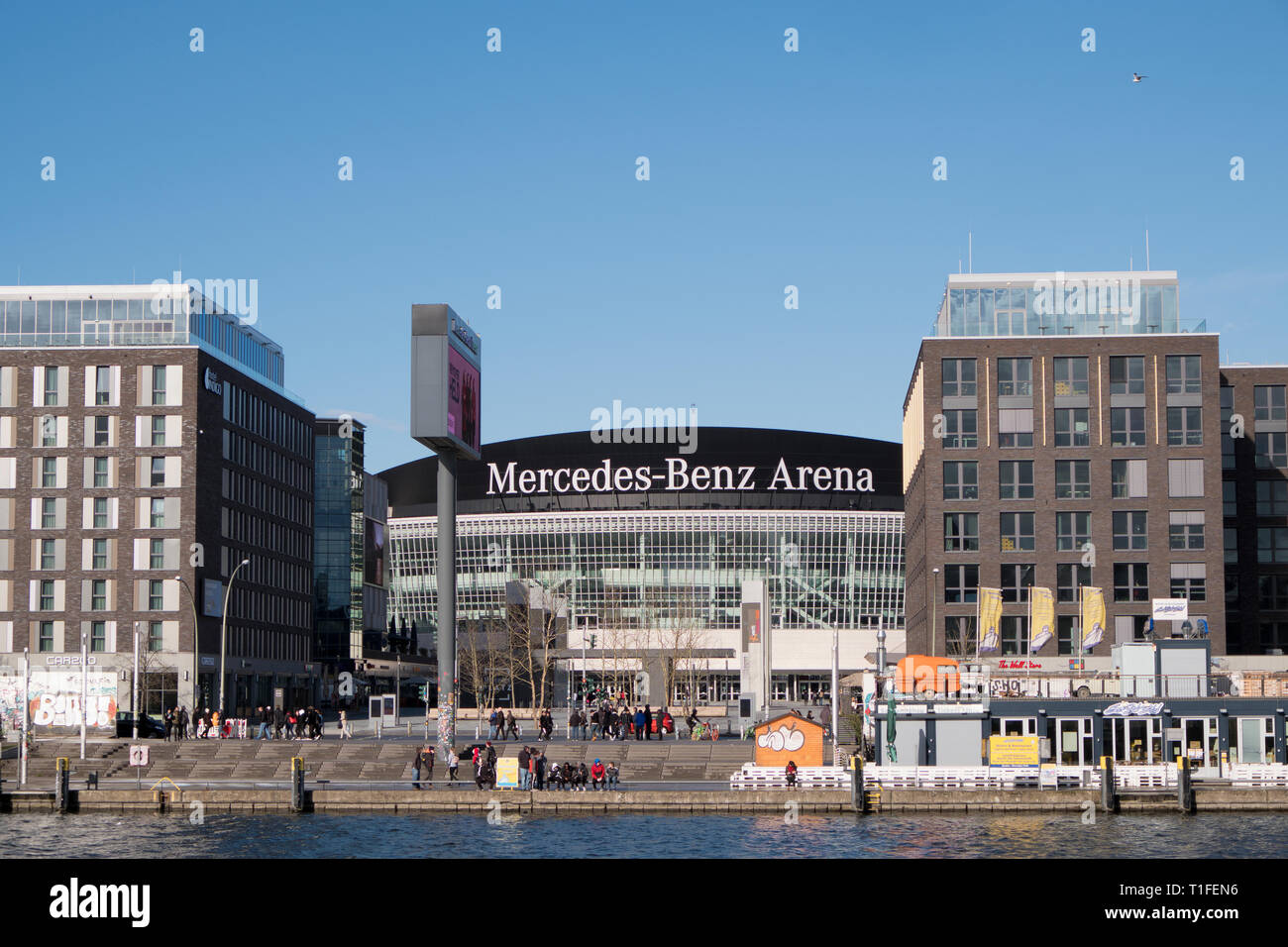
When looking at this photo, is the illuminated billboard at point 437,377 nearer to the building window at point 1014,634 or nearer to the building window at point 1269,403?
the building window at point 1014,634

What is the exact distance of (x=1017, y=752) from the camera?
2201 inches

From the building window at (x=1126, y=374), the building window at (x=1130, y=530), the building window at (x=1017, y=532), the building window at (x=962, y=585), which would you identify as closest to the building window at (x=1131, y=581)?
the building window at (x=1130, y=530)

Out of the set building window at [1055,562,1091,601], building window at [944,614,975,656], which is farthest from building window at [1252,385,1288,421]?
building window at [944,614,975,656]

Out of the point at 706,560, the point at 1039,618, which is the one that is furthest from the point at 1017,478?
the point at 706,560

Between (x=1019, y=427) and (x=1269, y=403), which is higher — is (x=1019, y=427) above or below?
below

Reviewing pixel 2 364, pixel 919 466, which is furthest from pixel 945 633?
pixel 2 364

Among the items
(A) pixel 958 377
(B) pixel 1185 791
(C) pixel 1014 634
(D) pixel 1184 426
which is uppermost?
(A) pixel 958 377

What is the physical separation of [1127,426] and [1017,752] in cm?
5828

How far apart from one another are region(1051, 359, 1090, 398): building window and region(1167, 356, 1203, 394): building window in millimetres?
5884

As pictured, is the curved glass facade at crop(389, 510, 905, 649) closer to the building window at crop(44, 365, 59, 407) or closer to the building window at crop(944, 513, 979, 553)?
the building window at crop(944, 513, 979, 553)

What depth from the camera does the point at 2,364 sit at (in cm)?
11381

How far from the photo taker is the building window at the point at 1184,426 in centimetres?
10794

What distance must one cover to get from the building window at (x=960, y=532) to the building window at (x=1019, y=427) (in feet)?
19.8

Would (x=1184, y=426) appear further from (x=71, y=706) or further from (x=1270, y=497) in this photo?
(x=71, y=706)
